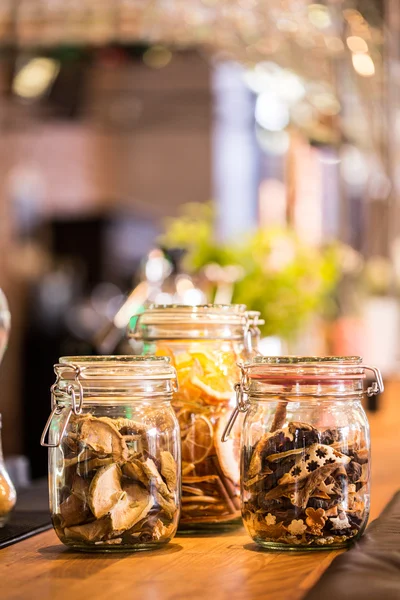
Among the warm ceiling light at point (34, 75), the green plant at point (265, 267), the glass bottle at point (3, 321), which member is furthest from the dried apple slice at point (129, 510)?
the warm ceiling light at point (34, 75)

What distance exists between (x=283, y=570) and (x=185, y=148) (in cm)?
893

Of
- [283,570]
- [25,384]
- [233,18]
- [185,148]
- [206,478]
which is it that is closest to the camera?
[283,570]

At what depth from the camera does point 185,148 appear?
9656 mm

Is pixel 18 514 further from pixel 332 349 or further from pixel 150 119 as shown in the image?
pixel 150 119

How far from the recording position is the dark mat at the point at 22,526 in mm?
1031

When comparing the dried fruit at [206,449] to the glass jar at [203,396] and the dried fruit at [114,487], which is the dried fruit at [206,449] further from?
the dried fruit at [114,487]

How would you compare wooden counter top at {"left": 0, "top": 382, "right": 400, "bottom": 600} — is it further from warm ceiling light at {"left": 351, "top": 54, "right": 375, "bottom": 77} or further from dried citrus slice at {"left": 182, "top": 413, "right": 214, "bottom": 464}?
warm ceiling light at {"left": 351, "top": 54, "right": 375, "bottom": 77}

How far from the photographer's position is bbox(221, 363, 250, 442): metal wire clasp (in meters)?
0.99

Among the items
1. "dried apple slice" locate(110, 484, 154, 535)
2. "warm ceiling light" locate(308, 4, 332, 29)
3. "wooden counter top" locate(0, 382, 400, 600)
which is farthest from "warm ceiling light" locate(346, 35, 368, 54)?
"dried apple slice" locate(110, 484, 154, 535)

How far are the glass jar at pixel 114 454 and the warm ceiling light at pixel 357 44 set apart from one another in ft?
7.48

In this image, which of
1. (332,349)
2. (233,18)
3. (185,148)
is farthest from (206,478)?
(185,148)

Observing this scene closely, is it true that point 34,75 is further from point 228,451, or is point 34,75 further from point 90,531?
point 90,531

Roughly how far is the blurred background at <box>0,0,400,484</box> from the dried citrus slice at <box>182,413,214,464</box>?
0.16 meters

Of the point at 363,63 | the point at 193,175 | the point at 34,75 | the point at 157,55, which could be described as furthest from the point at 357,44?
the point at 193,175
